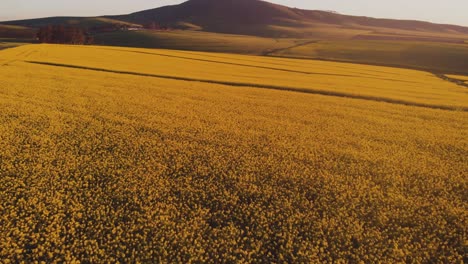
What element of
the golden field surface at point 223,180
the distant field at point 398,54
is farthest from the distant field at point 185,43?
the golden field surface at point 223,180

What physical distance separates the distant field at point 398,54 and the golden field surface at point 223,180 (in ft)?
143

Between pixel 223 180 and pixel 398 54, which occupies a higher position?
pixel 398 54

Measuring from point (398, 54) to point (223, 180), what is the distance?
233 feet

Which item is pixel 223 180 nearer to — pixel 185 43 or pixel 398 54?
pixel 398 54

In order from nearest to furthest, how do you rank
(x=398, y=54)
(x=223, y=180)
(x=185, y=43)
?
(x=223, y=180) → (x=398, y=54) → (x=185, y=43)

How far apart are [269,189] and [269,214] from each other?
148 centimetres

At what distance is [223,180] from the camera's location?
436 inches

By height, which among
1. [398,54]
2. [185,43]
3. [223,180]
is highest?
[185,43]

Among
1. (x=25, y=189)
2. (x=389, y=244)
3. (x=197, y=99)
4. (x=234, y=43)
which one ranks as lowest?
(x=389, y=244)

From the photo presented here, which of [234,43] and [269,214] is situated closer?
[269,214]

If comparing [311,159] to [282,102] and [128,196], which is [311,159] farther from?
[282,102]

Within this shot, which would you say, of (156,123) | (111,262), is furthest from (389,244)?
(156,123)

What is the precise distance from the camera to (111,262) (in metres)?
7.28

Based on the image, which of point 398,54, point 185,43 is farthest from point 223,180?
point 185,43
